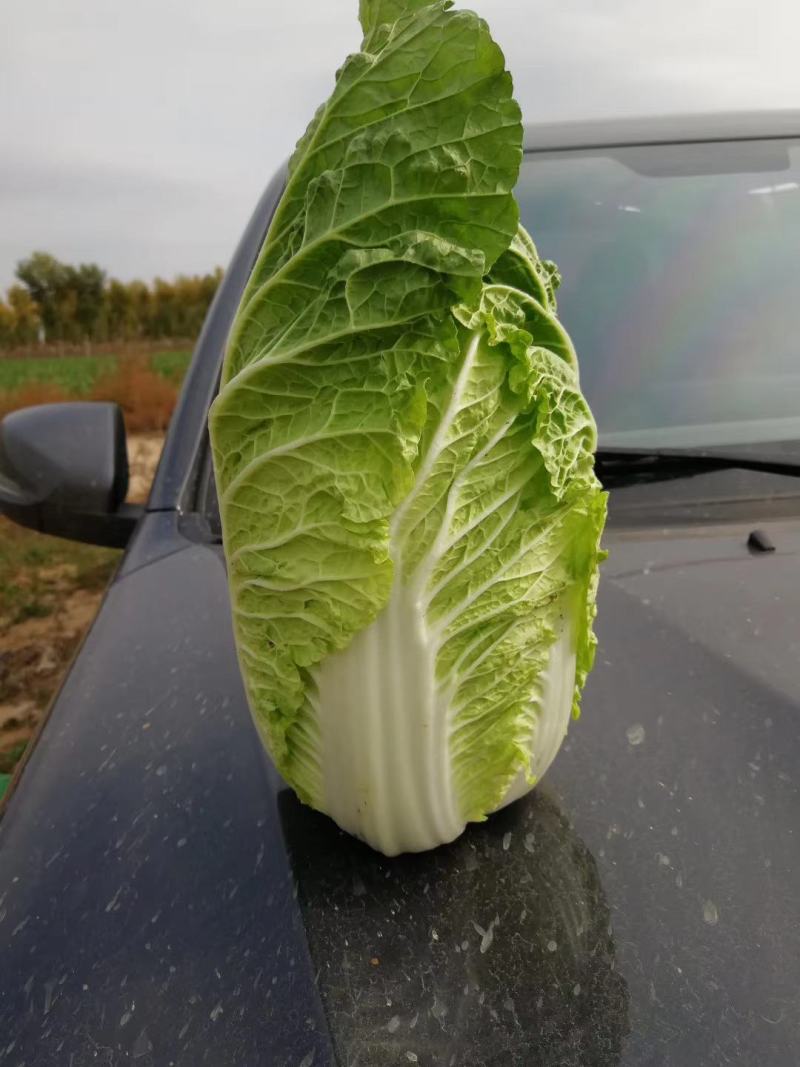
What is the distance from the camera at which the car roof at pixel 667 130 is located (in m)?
2.48

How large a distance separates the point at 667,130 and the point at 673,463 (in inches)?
47.6

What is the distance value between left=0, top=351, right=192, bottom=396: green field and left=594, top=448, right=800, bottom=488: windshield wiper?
24518mm

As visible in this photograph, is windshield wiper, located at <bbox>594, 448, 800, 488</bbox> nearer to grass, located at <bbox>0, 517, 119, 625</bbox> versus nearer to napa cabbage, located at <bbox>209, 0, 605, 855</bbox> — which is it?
napa cabbage, located at <bbox>209, 0, 605, 855</bbox>

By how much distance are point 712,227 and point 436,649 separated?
1.83 m

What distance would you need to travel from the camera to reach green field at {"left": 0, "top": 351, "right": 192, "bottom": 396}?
2705 centimetres

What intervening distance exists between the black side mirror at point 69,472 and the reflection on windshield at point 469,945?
3.84ft

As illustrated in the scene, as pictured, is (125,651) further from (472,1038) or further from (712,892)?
(712,892)

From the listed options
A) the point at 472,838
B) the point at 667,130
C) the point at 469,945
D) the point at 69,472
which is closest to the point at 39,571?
the point at 69,472

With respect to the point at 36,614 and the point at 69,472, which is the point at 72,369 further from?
the point at 69,472

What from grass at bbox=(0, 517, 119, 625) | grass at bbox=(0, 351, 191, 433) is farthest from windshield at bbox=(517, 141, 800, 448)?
grass at bbox=(0, 351, 191, 433)

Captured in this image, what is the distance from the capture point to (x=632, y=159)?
247 centimetres

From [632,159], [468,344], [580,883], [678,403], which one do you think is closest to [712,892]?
[580,883]

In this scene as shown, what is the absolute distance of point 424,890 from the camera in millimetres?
1121

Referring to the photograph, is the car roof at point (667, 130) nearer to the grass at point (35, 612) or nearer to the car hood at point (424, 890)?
the car hood at point (424, 890)
